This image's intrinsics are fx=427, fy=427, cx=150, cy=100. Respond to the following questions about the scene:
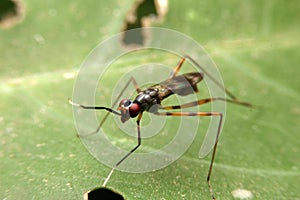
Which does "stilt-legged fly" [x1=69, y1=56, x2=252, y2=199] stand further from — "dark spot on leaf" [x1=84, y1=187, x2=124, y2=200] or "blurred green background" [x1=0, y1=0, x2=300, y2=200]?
"dark spot on leaf" [x1=84, y1=187, x2=124, y2=200]

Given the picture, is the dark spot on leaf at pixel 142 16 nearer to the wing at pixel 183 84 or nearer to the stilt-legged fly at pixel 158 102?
the stilt-legged fly at pixel 158 102

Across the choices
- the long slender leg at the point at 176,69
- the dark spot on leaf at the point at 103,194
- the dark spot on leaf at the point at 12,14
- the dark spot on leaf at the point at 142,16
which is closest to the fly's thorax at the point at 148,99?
the long slender leg at the point at 176,69

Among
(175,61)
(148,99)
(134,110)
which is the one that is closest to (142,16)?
(175,61)

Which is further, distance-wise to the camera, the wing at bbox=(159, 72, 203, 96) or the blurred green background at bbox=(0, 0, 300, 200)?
the wing at bbox=(159, 72, 203, 96)

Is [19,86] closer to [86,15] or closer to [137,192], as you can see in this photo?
[86,15]

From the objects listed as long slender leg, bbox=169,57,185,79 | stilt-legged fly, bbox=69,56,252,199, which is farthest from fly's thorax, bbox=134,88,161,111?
long slender leg, bbox=169,57,185,79

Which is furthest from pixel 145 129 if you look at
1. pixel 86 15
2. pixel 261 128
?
pixel 86 15
